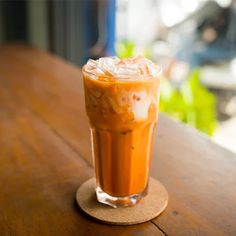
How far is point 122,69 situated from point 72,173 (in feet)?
A: 0.91

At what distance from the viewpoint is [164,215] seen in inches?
27.2

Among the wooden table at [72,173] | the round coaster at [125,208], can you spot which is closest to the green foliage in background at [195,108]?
the wooden table at [72,173]

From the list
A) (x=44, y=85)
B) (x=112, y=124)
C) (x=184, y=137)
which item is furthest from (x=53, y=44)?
(x=112, y=124)

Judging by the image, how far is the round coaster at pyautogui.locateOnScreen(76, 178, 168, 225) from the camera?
26.6 inches

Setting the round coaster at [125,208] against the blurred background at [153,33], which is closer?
the round coaster at [125,208]

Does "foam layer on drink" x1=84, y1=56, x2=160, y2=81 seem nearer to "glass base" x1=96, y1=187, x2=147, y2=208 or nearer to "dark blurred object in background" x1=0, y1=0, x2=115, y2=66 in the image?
"glass base" x1=96, y1=187, x2=147, y2=208

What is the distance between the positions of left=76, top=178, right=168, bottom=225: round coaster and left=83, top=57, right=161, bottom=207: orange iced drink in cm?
2

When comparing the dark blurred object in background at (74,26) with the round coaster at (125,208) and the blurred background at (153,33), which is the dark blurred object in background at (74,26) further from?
the round coaster at (125,208)

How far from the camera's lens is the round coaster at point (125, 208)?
0.68 m

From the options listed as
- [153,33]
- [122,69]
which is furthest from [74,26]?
[122,69]

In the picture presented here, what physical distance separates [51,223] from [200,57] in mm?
→ 2432

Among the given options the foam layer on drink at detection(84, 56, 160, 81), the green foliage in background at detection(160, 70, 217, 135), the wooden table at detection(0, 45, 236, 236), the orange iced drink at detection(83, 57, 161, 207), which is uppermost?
the foam layer on drink at detection(84, 56, 160, 81)

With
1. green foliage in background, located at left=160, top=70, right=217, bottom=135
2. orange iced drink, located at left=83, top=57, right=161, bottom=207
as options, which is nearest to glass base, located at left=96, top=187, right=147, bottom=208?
orange iced drink, located at left=83, top=57, right=161, bottom=207

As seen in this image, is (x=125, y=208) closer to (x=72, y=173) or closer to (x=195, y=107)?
(x=72, y=173)
